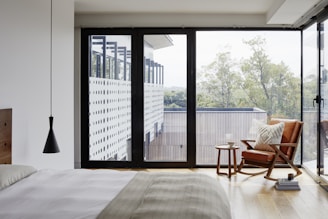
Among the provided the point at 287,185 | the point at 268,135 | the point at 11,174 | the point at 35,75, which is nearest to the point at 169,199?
the point at 11,174

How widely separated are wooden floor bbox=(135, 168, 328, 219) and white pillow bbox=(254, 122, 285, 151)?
452 millimetres

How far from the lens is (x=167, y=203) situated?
2309 millimetres

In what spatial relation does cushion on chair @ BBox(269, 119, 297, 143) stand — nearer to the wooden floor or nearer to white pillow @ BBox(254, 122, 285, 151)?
white pillow @ BBox(254, 122, 285, 151)

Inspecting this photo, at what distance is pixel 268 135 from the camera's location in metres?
5.67

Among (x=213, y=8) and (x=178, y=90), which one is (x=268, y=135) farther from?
(x=213, y=8)

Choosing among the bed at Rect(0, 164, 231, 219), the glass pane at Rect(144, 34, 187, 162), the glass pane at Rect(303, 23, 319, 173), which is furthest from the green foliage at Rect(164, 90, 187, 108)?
the bed at Rect(0, 164, 231, 219)

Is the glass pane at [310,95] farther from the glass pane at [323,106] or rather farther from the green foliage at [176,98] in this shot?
the green foliage at [176,98]

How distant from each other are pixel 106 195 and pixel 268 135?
3.64 m

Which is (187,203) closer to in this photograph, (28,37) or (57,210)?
(57,210)

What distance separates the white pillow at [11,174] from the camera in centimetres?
272

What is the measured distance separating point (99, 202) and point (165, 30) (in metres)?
4.51

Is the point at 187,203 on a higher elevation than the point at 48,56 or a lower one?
lower

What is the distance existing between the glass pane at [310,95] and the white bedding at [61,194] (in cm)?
361

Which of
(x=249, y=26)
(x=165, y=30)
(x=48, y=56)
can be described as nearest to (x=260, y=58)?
(x=249, y=26)
